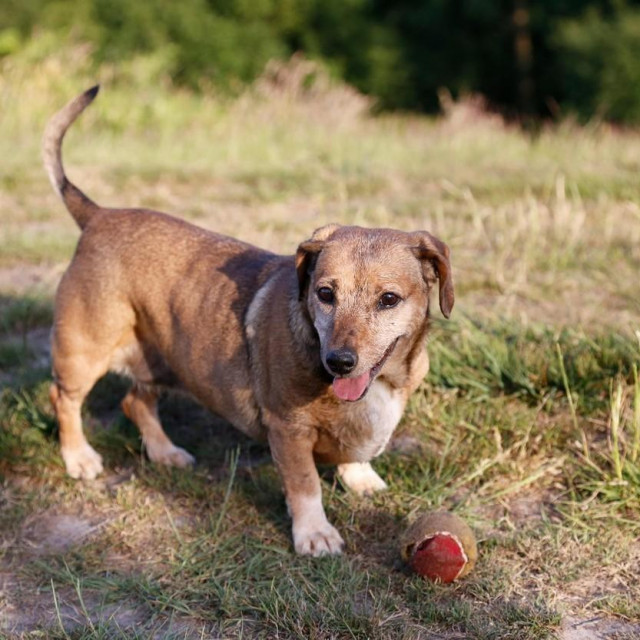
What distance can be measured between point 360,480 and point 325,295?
1.07 meters

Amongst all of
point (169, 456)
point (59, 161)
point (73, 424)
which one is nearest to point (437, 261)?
point (169, 456)

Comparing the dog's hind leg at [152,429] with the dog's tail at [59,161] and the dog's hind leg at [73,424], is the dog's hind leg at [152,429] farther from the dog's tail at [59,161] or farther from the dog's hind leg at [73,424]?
the dog's tail at [59,161]

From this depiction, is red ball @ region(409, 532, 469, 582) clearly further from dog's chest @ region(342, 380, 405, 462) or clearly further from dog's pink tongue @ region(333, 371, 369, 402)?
dog's pink tongue @ region(333, 371, 369, 402)

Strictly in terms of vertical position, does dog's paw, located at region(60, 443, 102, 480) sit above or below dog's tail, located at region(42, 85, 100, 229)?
below

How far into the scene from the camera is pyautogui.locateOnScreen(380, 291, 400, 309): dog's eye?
3395mm

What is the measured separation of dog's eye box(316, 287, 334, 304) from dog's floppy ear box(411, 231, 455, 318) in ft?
1.26

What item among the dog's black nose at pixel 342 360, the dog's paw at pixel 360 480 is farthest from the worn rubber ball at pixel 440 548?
the dog's black nose at pixel 342 360

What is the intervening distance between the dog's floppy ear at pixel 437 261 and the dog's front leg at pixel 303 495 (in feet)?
2.57

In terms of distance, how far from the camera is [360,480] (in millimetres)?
4102

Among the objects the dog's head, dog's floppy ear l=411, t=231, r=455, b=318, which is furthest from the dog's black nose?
dog's floppy ear l=411, t=231, r=455, b=318

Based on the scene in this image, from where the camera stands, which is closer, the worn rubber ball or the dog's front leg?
the worn rubber ball

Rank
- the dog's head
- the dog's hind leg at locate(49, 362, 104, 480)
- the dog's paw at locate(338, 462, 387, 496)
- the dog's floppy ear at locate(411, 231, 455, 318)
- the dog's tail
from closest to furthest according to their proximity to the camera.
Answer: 1. the dog's head
2. the dog's floppy ear at locate(411, 231, 455, 318)
3. the dog's paw at locate(338, 462, 387, 496)
4. the dog's hind leg at locate(49, 362, 104, 480)
5. the dog's tail

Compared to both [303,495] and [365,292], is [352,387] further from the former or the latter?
[303,495]

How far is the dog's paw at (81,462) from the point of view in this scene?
4.36 m
